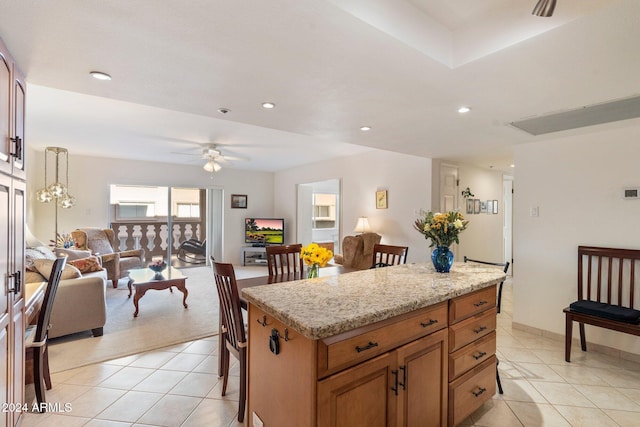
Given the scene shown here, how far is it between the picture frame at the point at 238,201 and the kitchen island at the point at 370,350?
6.13m

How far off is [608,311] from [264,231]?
6377mm

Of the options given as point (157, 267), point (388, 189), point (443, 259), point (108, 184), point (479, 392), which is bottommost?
point (479, 392)

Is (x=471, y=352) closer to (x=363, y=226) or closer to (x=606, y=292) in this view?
(x=606, y=292)

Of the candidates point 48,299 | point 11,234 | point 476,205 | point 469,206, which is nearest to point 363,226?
point 469,206

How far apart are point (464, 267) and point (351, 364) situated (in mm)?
1520

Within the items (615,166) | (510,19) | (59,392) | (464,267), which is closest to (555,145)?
(615,166)

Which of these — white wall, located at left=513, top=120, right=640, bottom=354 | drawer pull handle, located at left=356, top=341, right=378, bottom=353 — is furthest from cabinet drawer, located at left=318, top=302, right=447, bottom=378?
white wall, located at left=513, top=120, right=640, bottom=354

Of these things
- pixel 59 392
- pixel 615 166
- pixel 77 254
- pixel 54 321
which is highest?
pixel 615 166

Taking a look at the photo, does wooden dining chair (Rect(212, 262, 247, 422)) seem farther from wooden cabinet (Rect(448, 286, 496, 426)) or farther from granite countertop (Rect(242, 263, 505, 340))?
wooden cabinet (Rect(448, 286, 496, 426))

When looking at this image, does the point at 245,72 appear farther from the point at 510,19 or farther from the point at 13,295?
the point at 13,295

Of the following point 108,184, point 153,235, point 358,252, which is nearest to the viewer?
point 358,252

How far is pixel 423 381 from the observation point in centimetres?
149

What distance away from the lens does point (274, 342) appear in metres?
1.30

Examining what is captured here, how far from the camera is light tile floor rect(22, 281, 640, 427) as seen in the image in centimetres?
192
